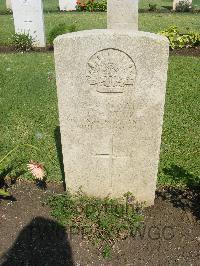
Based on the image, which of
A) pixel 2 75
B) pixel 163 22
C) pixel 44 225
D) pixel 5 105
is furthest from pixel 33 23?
pixel 44 225

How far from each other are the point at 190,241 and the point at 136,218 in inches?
22.1

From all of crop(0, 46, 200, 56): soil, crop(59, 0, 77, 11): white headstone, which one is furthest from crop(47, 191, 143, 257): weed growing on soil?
crop(59, 0, 77, 11): white headstone

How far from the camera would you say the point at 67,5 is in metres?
17.3

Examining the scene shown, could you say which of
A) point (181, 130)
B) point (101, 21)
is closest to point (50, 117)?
point (181, 130)

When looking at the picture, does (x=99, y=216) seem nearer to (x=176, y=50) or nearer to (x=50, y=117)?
(x=50, y=117)

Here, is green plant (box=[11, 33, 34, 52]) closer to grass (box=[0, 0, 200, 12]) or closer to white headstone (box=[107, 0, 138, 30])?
white headstone (box=[107, 0, 138, 30])

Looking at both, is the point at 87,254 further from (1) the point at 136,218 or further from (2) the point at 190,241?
(2) the point at 190,241

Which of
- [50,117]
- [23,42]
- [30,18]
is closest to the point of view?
[50,117]

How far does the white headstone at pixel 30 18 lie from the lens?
10.1m

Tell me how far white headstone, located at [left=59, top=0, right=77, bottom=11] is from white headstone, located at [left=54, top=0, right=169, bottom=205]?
49.3 ft

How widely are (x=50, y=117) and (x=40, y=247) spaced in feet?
10.0

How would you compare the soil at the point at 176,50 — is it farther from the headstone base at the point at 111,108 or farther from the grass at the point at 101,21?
the headstone base at the point at 111,108

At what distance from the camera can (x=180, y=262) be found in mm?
3301

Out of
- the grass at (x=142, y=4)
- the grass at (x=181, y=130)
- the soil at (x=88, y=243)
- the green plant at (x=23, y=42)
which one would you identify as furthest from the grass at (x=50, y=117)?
the grass at (x=142, y=4)
